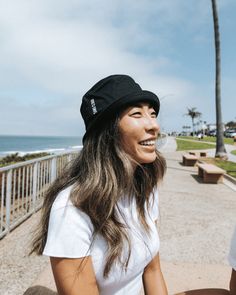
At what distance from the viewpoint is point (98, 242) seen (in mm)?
1422

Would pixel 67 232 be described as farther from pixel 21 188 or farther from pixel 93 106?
pixel 21 188

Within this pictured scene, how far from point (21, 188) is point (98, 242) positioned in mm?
4175

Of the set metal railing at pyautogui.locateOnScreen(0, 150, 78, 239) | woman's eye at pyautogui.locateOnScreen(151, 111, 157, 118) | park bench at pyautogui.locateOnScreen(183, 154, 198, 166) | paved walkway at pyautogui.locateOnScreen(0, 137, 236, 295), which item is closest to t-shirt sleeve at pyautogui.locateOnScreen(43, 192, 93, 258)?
woman's eye at pyautogui.locateOnScreen(151, 111, 157, 118)

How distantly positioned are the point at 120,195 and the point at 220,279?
95.1 inches

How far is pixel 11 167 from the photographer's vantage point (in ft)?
14.6

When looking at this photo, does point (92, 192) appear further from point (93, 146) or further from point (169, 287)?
point (169, 287)

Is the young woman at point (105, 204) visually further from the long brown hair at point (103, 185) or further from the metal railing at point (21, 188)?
the metal railing at point (21, 188)

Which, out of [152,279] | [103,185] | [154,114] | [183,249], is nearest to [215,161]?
[183,249]

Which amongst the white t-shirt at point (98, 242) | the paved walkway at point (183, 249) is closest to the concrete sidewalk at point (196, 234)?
the paved walkway at point (183, 249)

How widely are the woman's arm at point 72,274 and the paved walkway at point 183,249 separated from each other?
189 centimetres

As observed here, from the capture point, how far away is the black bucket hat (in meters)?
1.45

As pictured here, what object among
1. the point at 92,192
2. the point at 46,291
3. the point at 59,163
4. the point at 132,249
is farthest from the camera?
the point at 59,163

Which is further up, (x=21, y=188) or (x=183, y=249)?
(x=21, y=188)

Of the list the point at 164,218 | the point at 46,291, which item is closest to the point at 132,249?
the point at 46,291
